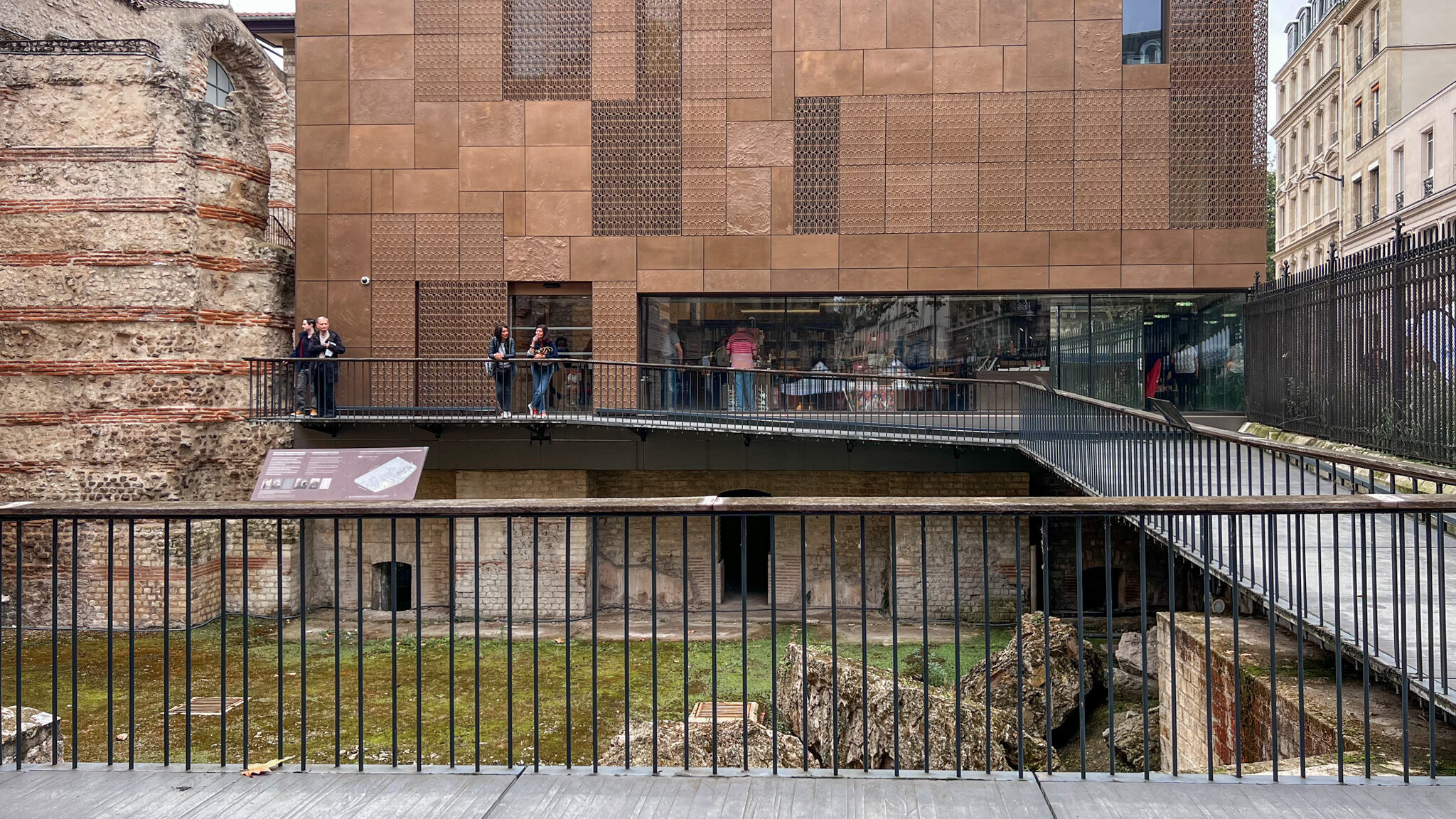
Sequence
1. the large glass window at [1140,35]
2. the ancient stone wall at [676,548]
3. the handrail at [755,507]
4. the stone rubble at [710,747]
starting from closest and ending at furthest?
the handrail at [755,507], the stone rubble at [710,747], the large glass window at [1140,35], the ancient stone wall at [676,548]

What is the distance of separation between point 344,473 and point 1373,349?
1383 centimetres

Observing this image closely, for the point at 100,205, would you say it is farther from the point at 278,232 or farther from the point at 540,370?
the point at 540,370

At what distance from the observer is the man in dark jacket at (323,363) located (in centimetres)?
1920

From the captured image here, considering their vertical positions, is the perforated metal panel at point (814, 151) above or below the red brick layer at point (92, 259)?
above

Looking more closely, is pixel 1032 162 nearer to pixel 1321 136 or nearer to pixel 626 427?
pixel 626 427

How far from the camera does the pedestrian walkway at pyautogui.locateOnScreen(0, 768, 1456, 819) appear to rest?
3.68 m

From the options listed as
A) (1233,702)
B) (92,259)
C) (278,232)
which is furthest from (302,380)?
(1233,702)

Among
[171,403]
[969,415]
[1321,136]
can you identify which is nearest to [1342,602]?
[969,415]

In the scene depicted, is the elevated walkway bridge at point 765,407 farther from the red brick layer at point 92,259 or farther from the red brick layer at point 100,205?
the red brick layer at point 100,205

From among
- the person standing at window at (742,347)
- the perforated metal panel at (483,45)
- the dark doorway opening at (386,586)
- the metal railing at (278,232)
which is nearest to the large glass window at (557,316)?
the person standing at window at (742,347)

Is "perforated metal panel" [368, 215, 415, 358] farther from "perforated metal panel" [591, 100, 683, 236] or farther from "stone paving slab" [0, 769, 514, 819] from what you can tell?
"stone paving slab" [0, 769, 514, 819]

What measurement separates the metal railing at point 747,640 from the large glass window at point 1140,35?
9014 millimetres

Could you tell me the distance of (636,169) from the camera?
2038 centimetres

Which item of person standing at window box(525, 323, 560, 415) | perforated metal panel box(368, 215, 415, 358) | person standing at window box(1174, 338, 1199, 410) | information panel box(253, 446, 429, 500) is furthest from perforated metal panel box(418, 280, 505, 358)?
person standing at window box(1174, 338, 1199, 410)
